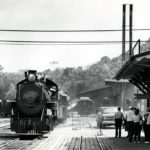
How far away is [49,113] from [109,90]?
6560 centimetres

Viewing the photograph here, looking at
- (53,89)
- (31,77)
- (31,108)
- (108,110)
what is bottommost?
(108,110)

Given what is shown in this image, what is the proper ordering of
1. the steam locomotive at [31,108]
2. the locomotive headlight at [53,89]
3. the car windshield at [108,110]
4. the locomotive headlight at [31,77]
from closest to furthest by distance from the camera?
the steam locomotive at [31,108]
the locomotive headlight at [31,77]
the locomotive headlight at [53,89]
the car windshield at [108,110]

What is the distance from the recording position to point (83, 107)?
89062 mm

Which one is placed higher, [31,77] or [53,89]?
[31,77]

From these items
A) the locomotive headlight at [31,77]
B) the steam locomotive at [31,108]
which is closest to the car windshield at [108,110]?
the steam locomotive at [31,108]

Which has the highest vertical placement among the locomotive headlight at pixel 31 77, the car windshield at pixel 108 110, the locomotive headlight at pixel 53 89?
the locomotive headlight at pixel 31 77

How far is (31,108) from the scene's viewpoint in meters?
25.8

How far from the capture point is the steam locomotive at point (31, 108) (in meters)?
25.1

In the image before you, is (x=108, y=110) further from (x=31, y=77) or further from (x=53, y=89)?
(x=31, y=77)

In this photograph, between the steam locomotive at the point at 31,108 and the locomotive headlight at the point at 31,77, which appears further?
the locomotive headlight at the point at 31,77

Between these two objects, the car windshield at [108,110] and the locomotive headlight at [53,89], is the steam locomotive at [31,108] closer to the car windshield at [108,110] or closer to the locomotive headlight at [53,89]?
the locomotive headlight at [53,89]

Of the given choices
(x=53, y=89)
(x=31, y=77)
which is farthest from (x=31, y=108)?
(x=53, y=89)

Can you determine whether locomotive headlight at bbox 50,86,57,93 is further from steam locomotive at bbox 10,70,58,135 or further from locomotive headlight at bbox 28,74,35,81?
locomotive headlight at bbox 28,74,35,81

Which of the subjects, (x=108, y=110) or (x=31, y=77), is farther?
(x=108, y=110)
